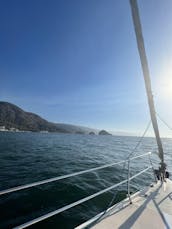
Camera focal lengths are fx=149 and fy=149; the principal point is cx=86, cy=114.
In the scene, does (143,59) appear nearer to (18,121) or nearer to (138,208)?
(138,208)

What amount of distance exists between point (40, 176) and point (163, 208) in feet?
21.5

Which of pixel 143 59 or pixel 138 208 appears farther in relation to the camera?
pixel 143 59

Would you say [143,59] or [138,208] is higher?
[143,59]

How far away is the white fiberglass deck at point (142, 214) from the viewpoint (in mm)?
2574

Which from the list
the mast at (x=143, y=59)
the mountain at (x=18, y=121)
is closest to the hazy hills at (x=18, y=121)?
the mountain at (x=18, y=121)

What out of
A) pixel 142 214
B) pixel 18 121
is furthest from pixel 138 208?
pixel 18 121

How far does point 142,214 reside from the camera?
9.59 ft

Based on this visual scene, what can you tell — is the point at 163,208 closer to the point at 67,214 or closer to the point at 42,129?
the point at 67,214

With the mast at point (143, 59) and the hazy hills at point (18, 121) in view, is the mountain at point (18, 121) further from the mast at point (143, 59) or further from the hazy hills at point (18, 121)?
the mast at point (143, 59)

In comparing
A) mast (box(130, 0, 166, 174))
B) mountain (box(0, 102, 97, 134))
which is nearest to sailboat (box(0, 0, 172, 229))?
mast (box(130, 0, 166, 174))

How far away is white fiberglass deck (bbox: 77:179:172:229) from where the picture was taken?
2.57 m

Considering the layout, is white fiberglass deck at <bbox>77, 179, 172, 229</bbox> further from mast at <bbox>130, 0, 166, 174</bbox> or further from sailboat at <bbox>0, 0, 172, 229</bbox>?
mast at <bbox>130, 0, 166, 174</bbox>

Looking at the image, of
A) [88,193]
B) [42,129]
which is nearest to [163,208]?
[88,193]

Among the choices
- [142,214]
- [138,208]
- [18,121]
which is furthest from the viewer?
[18,121]
